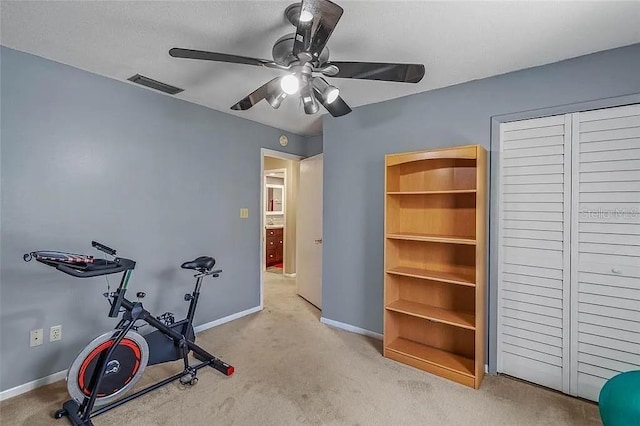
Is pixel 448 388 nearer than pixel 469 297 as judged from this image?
Yes

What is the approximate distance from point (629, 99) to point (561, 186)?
647mm

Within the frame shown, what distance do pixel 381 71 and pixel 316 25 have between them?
1.62ft

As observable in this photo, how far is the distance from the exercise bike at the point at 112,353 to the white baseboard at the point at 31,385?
0.43 meters

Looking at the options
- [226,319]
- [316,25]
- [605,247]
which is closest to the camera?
[316,25]

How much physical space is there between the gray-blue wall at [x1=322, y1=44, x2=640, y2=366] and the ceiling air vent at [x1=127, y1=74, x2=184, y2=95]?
1.56 m

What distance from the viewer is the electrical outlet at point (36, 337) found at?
2311 mm

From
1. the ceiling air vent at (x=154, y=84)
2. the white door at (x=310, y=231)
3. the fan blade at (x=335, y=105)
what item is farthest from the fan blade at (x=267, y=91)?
the white door at (x=310, y=231)

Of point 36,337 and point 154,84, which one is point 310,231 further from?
point 36,337

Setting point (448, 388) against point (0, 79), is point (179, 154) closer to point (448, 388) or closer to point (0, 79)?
point (0, 79)

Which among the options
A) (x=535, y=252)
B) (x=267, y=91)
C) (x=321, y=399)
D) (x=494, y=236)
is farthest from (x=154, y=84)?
(x=535, y=252)

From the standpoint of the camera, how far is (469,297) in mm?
2713

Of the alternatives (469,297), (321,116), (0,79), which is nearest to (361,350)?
(469,297)

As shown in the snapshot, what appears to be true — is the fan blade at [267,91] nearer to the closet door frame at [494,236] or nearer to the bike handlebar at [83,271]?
the bike handlebar at [83,271]

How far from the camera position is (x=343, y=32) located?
76.9 inches
